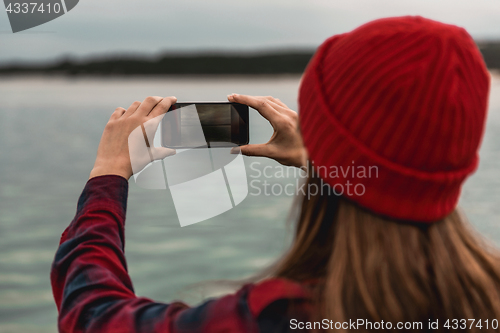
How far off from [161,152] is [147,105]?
126 mm

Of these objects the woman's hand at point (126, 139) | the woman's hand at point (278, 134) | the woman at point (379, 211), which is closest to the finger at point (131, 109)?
the woman's hand at point (126, 139)

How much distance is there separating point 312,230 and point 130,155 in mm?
402

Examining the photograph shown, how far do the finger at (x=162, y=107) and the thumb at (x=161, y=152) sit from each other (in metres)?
0.07

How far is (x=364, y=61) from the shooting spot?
56 cm

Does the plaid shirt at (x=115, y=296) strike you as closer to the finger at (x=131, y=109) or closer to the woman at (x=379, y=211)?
the woman at (x=379, y=211)

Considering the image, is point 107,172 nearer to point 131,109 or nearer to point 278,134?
point 131,109

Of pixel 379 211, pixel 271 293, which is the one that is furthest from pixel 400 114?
pixel 271 293

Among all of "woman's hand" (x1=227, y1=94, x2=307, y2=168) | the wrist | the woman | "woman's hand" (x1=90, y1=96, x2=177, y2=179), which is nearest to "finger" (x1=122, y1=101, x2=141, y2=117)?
"woman's hand" (x1=90, y1=96, x2=177, y2=179)

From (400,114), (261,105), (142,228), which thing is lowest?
(142,228)

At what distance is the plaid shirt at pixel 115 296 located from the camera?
0.56 m

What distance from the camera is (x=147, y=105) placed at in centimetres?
86

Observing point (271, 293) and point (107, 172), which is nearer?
point (271, 293)

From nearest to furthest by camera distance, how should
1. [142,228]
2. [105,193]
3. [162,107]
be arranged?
[105,193] < [162,107] < [142,228]

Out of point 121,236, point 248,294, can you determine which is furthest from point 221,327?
point 121,236
